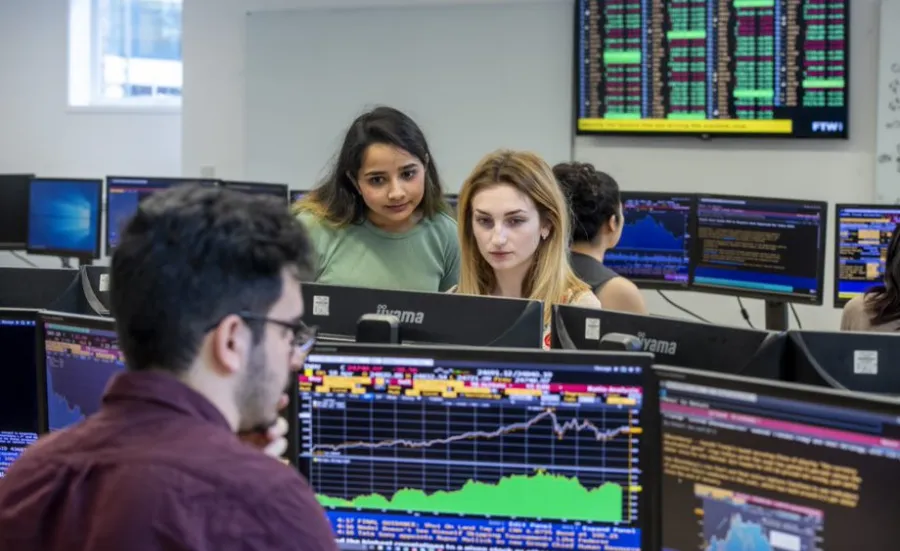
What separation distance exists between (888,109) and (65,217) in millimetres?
4112

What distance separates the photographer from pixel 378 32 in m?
6.20

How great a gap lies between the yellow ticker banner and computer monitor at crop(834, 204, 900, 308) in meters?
1.17

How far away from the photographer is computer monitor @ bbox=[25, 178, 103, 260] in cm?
591

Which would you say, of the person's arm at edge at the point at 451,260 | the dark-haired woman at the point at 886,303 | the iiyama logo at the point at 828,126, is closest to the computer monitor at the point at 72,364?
the person's arm at edge at the point at 451,260

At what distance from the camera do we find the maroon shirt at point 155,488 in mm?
1131

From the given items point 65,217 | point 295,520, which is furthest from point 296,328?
point 65,217

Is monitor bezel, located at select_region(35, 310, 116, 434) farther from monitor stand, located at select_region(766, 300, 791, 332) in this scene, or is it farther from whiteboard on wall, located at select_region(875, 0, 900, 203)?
whiteboard on wall, located at select_region(875, 0, 900, 203)

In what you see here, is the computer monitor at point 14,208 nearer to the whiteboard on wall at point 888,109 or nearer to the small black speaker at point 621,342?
the whiteboard on wall at point 888,109

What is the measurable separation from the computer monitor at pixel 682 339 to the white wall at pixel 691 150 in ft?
11.2

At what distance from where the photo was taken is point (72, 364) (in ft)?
6.84

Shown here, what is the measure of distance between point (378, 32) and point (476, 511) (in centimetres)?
482

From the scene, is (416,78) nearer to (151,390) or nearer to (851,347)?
(851,347)

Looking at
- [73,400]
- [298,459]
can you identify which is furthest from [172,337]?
[73,400]

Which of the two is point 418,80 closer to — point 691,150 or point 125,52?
point 691,150
